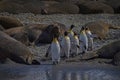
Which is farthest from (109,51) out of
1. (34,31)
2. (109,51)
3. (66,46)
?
(34,31)

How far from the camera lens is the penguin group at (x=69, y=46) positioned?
14.4 m

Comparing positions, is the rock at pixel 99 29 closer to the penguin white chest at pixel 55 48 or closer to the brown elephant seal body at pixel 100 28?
the brown elephant seal body at pixel 100 28

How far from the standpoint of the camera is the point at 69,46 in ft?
50.0

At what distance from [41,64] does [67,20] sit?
9.85 metres

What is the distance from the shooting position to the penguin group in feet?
47.3

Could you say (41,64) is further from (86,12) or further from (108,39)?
(86,12)

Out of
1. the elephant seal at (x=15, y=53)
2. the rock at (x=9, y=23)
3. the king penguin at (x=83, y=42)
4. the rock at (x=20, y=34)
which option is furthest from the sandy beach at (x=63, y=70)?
the rock at (x=9, y=23)

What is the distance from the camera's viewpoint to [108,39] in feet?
60.3

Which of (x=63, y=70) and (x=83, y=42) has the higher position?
(x=63, y=70)

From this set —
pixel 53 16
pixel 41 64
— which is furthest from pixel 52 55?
pixel 53 16

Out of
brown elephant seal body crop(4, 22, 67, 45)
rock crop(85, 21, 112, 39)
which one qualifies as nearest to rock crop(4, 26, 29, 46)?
brown elephant seal body crop(4, 22, 67, 45)

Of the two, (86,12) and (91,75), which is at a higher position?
(91,75)

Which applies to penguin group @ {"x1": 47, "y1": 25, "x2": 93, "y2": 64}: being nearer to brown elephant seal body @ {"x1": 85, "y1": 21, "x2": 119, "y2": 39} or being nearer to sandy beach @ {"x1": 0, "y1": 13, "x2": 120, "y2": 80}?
sandy beach @ {"x1": 0, "y1": 13, "x2": 120, "y2": 80}

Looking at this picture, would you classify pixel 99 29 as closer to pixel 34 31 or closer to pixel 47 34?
pixel 47 34
